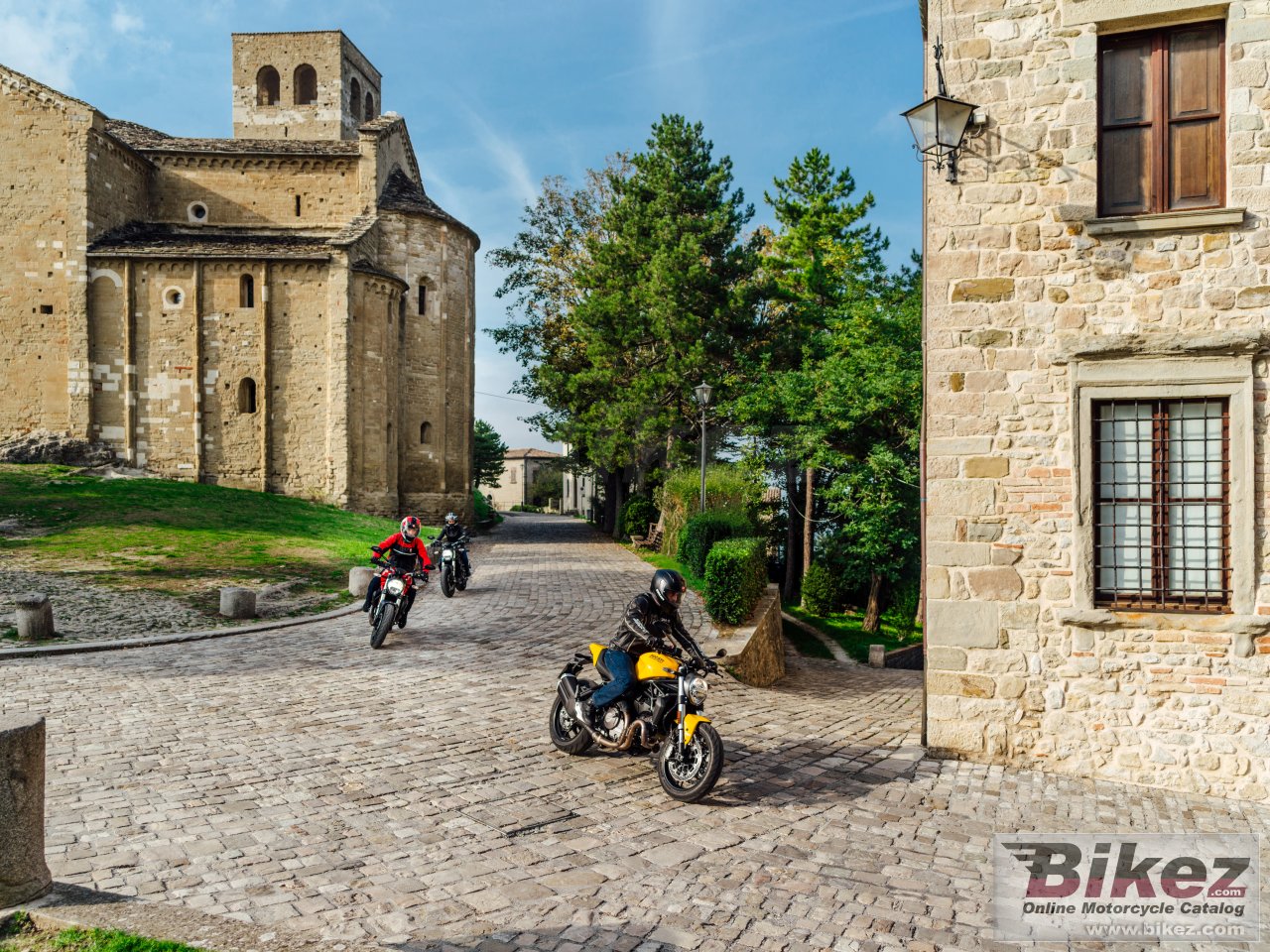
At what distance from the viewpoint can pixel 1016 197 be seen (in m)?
6.85

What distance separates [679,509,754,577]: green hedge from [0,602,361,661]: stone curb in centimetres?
707

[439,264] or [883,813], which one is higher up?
[439,264]

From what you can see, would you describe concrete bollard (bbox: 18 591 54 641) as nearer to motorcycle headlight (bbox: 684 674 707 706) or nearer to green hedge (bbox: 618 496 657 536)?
motorcycle headlight (bbox: 684 674 707 706)

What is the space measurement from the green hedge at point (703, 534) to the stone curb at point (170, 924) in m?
12.6

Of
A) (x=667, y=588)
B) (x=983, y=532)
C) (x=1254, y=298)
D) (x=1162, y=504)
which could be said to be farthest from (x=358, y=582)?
(x=1254, y=298)

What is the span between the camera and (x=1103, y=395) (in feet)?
21.6

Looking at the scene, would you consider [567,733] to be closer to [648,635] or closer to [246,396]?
[648,635]

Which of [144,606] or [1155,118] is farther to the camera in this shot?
[144,606]

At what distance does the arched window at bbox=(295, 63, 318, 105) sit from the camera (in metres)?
37.3

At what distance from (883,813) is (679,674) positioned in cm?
167

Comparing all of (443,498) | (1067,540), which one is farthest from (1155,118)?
(443,498)

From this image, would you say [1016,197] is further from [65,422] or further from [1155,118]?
[65,422]

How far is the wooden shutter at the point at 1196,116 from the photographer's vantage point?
6.59 m

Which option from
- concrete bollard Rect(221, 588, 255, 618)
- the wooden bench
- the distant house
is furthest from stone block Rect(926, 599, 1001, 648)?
the distant house
